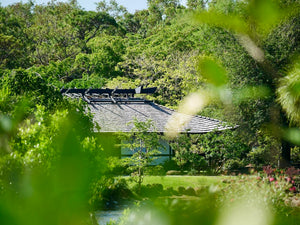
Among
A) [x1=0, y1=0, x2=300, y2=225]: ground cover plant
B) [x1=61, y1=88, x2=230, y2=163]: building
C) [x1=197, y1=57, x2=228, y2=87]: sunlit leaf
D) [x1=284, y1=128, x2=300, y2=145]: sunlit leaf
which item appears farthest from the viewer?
[x1=61, y1=88, x2=230, y2=163]: building

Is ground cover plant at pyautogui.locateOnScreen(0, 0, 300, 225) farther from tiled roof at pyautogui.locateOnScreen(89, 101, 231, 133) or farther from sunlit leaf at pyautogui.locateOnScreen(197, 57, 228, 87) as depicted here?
tiled roof at pyautogui.locateOnScreen(89, 101, 231, 133)

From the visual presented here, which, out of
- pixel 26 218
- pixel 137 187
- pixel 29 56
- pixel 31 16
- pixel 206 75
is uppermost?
pixel 31 16

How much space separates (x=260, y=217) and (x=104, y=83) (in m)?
34.0

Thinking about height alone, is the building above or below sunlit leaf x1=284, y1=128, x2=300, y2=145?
above

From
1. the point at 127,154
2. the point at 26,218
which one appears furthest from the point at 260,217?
the point at 127,154

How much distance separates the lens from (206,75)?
92cm

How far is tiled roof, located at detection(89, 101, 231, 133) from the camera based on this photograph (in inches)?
815

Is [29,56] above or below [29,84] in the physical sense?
above

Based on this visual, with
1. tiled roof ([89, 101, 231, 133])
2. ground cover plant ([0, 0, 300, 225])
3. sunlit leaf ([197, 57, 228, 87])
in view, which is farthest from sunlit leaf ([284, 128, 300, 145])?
sunlit leaf ([197, 57, 228, 87])

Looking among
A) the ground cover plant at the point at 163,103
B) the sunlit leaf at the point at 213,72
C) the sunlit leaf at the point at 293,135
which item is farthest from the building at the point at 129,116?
the sunlit leaf at the point at 213,72

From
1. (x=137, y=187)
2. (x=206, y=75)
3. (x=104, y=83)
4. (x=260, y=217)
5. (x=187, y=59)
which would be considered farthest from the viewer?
(x=104, y=83)

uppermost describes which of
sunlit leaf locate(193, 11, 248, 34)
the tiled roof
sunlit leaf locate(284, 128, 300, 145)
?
the tiled roof

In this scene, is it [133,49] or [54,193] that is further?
[133,49]

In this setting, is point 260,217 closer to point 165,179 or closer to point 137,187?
point 137,187
